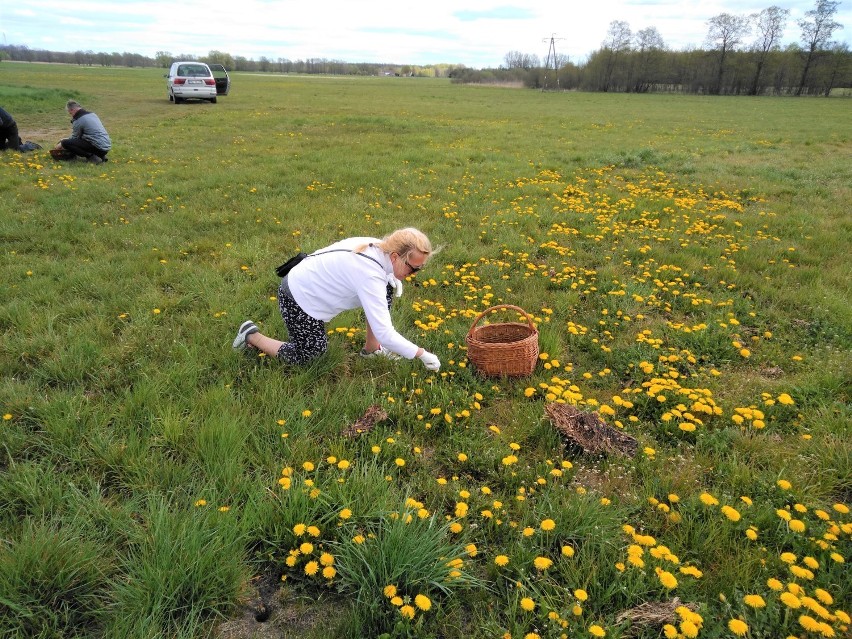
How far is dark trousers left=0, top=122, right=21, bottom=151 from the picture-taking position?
10008 millimetres

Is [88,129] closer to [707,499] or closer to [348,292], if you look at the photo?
[348,292]

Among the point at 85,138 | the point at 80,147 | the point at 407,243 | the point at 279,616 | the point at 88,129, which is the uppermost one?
the point at 88,129

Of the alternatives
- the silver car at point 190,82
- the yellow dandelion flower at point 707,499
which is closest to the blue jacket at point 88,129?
the yellow dandelion flower at point 707,499

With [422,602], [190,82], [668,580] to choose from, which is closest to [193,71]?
[190,82]

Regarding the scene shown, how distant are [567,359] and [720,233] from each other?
4.28m

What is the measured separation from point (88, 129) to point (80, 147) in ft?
1.32

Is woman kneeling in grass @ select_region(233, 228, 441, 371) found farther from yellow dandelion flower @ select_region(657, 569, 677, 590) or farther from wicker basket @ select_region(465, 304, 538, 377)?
yellow dandelion flower @ select_region(657, 569, 677, 590)

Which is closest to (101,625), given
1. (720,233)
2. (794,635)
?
(794,635)

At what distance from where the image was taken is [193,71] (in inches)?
878

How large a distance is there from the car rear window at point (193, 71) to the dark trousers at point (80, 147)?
1456 cm

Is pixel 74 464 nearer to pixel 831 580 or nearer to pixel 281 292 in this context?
pixel 281 292

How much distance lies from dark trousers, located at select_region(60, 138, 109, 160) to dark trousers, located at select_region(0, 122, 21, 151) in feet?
4.54

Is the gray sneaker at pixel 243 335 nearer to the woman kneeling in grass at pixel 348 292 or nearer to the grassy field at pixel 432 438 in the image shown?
the woman kneeling in grass at pixel 348 292

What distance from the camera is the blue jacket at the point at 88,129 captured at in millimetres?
9430
